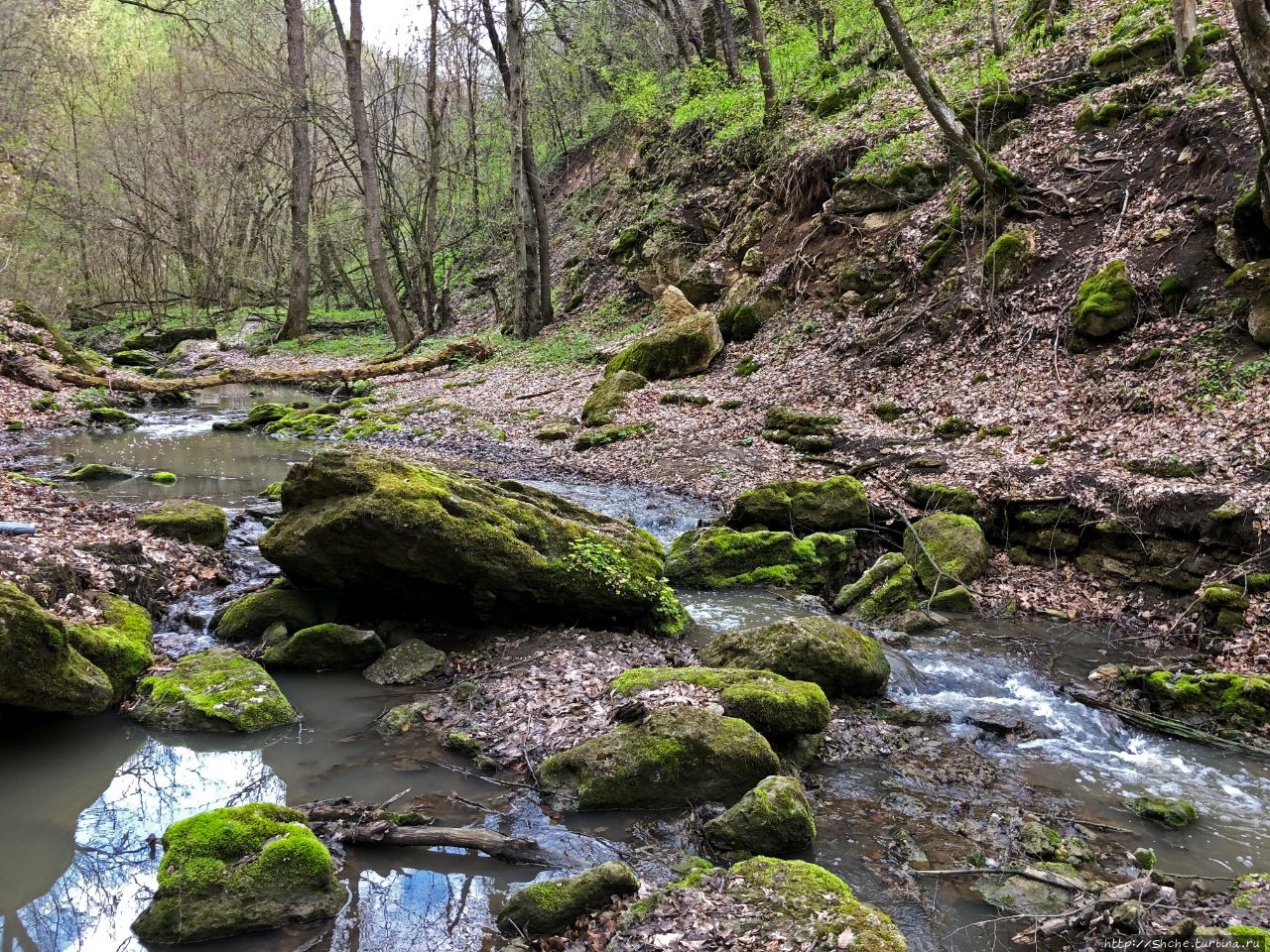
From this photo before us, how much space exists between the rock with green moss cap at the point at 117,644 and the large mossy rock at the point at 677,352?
12932 millimetres

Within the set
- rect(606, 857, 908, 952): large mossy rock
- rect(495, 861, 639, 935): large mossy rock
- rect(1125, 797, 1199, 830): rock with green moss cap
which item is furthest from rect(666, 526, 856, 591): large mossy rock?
rect(495, 861, 639, 935): large mossy rock

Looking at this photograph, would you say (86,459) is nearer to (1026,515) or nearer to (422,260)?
(1026,515)

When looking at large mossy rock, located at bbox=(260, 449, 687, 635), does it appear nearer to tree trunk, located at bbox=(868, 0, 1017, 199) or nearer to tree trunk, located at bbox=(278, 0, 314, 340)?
tree trunk, located at bbox=(868, 0, 1017, 199)

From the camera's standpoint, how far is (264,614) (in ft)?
24.3

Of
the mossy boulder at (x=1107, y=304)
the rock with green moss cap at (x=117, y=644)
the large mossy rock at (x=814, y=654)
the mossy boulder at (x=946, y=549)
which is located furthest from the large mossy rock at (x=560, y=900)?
the mossy boulder at (x=1107, y=304)

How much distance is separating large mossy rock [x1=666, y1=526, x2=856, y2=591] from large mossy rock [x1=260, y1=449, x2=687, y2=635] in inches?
59.6

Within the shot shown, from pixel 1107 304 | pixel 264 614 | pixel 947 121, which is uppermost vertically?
pixel 947 121

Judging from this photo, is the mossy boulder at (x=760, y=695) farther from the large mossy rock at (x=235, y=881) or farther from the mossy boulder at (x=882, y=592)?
the mossy boulder at (x=882, y=592)

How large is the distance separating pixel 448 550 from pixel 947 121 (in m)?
12.7

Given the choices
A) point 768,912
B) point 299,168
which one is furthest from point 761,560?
point 299,168

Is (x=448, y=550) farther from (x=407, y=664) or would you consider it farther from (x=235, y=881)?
(x=235, y=881)

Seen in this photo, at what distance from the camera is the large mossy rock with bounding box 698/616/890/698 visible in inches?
261

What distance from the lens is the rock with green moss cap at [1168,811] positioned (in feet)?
16.7

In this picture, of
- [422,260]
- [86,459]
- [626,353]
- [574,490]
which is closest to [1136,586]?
[574,490]
